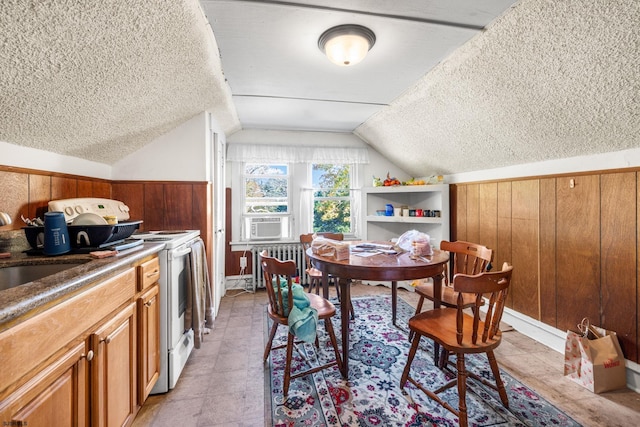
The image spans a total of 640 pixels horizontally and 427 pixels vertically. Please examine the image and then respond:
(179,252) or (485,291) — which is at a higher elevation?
(179,252)

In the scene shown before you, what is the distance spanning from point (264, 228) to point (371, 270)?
2.36 metres

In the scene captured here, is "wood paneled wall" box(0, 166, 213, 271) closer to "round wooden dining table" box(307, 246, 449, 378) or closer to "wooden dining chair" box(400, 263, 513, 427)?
"round wooden dining table" box(307, 246, 449, 378)

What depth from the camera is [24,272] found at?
4.22 feet

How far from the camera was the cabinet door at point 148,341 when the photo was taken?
1505 millimetres

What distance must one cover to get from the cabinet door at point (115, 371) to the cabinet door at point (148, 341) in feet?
0.17

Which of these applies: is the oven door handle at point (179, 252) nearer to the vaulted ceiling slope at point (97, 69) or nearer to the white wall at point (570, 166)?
the vaulted ceiling slope at point (97, 69)

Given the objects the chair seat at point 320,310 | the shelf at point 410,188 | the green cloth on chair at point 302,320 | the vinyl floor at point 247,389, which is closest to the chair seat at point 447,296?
the vinyl floor at point 247,389

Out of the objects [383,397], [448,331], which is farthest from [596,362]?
[383,397]

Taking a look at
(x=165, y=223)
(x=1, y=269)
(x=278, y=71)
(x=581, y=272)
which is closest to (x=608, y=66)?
(x=581, y=272)

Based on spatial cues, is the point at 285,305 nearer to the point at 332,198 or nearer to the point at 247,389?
the point at 247,389

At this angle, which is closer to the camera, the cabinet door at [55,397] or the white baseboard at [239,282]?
the cabinet door at [55,397]

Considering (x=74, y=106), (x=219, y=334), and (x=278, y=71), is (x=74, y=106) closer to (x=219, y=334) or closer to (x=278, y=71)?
(x=278, y=71)

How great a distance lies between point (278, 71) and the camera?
233 centimetres

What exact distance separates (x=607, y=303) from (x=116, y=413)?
3.00 meters
